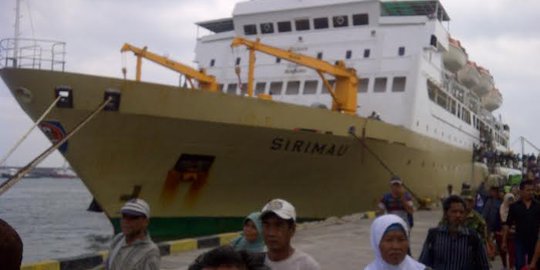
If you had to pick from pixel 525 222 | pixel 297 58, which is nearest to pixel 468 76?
pixel 297 58

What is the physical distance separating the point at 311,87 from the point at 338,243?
24.9 ft

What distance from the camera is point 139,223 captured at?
10.2 feet

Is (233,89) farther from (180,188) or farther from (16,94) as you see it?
(16,94)

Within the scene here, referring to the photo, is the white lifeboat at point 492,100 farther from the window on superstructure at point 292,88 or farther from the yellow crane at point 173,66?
the yellow crane at point 173,66

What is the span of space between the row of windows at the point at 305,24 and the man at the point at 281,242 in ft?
48.6

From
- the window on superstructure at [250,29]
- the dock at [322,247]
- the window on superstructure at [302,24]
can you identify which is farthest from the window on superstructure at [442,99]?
the dock at [322,247]

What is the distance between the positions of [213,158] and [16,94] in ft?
12.0

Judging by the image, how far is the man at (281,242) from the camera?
268 centimetres

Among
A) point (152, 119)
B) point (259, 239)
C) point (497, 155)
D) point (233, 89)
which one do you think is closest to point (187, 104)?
point (152, 119)

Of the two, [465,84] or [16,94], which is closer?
[16,94]

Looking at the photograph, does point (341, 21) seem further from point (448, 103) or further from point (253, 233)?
point (253, 233)

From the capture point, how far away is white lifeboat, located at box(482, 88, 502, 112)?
33125 millimetres

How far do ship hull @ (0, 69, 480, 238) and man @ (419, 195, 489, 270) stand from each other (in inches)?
296

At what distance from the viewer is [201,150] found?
443 inches
